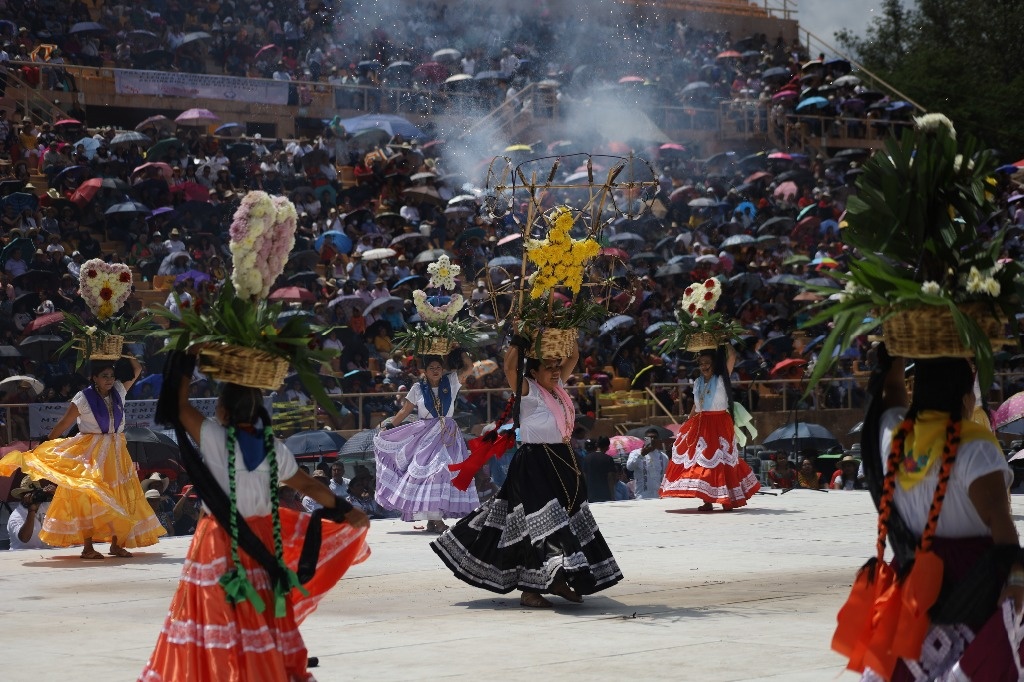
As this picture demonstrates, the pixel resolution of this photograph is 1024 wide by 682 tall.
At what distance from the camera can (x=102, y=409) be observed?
1277cm

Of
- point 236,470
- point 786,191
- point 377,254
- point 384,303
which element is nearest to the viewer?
point 236,470

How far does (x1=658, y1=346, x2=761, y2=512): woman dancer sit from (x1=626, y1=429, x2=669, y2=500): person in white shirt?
2.60 m

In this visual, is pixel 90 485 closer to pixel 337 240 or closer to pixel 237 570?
pixel 237 570

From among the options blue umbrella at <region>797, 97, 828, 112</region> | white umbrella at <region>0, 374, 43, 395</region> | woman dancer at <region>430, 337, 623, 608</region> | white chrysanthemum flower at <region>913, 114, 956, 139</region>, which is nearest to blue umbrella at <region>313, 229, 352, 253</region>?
white umbrella at <region>0, 374, 43, 395</region>

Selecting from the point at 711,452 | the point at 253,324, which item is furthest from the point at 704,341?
the point at 253,324

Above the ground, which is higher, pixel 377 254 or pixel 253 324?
pixel 253 324

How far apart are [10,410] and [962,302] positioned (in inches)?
570

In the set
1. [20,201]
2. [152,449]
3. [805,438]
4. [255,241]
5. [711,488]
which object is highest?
[255,241]

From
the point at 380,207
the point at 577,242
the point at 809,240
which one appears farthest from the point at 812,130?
the point at 577,242

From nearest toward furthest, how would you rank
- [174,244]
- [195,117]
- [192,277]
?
[192,277], [174,244], [195,117]

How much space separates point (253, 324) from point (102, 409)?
6810 millimetres

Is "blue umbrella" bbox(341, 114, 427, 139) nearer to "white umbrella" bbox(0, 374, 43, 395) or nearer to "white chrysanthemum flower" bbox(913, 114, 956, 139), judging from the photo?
"white umbrella" bbox(0, 374, 43, 395)

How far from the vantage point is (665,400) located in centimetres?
2397

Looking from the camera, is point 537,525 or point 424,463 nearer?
point 537,525
